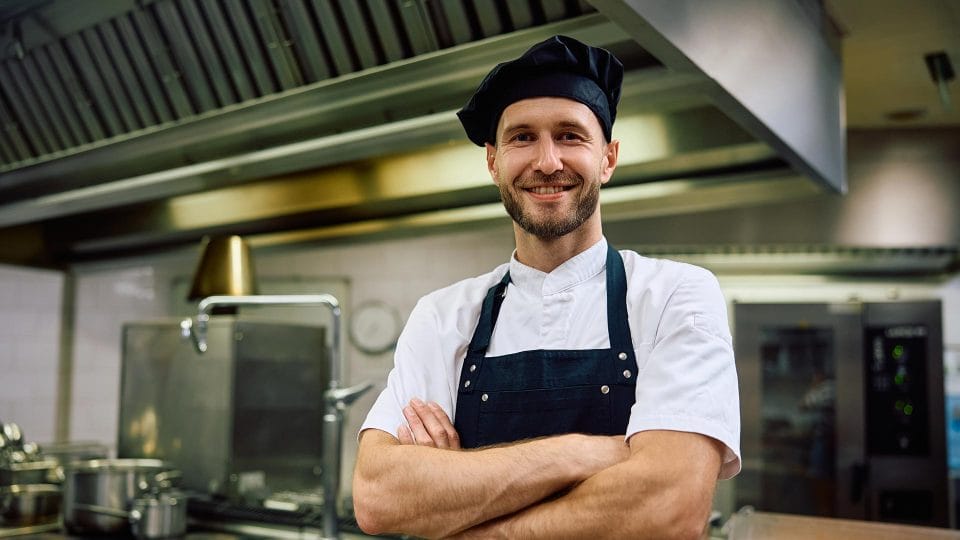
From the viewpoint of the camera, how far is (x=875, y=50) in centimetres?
325

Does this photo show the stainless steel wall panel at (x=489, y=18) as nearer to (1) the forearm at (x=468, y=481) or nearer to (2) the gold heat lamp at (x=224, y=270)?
(1) the forearm at (x=468, y=481)

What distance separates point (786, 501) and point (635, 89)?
2882mm

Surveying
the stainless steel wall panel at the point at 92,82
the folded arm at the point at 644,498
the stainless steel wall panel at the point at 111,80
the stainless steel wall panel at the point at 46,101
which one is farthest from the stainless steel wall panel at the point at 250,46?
the folded arm at the point at 644,498

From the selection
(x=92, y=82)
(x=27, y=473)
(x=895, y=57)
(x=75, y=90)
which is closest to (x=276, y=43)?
(x=92, y=82)

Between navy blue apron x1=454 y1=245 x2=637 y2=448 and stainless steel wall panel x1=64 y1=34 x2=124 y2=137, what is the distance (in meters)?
1.97

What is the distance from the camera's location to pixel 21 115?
3.21 metres

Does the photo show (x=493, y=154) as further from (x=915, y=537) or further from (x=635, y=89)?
(x=915, y=537)

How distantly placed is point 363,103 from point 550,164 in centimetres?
101

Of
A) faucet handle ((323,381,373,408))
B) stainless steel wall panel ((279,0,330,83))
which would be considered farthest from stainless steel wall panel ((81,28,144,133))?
faucet handle ((323,381,373,408))

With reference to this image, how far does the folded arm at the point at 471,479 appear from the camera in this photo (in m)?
1.26

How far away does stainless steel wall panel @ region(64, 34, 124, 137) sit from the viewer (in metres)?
2.86

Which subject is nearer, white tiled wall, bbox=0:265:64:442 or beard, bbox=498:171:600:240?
beard, bbox=498:171:600:240

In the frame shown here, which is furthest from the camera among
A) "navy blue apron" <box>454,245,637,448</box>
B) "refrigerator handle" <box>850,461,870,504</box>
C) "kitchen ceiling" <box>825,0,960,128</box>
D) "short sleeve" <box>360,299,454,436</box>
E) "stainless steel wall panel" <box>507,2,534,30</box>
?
"refrigerator handle" <box>850,461,870,504</box>

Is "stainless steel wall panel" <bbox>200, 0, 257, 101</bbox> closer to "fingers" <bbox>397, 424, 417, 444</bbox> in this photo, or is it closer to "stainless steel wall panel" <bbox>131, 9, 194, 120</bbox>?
"stainless steel wall panel" <bbox>131, 9, 194, 120</bbox>
